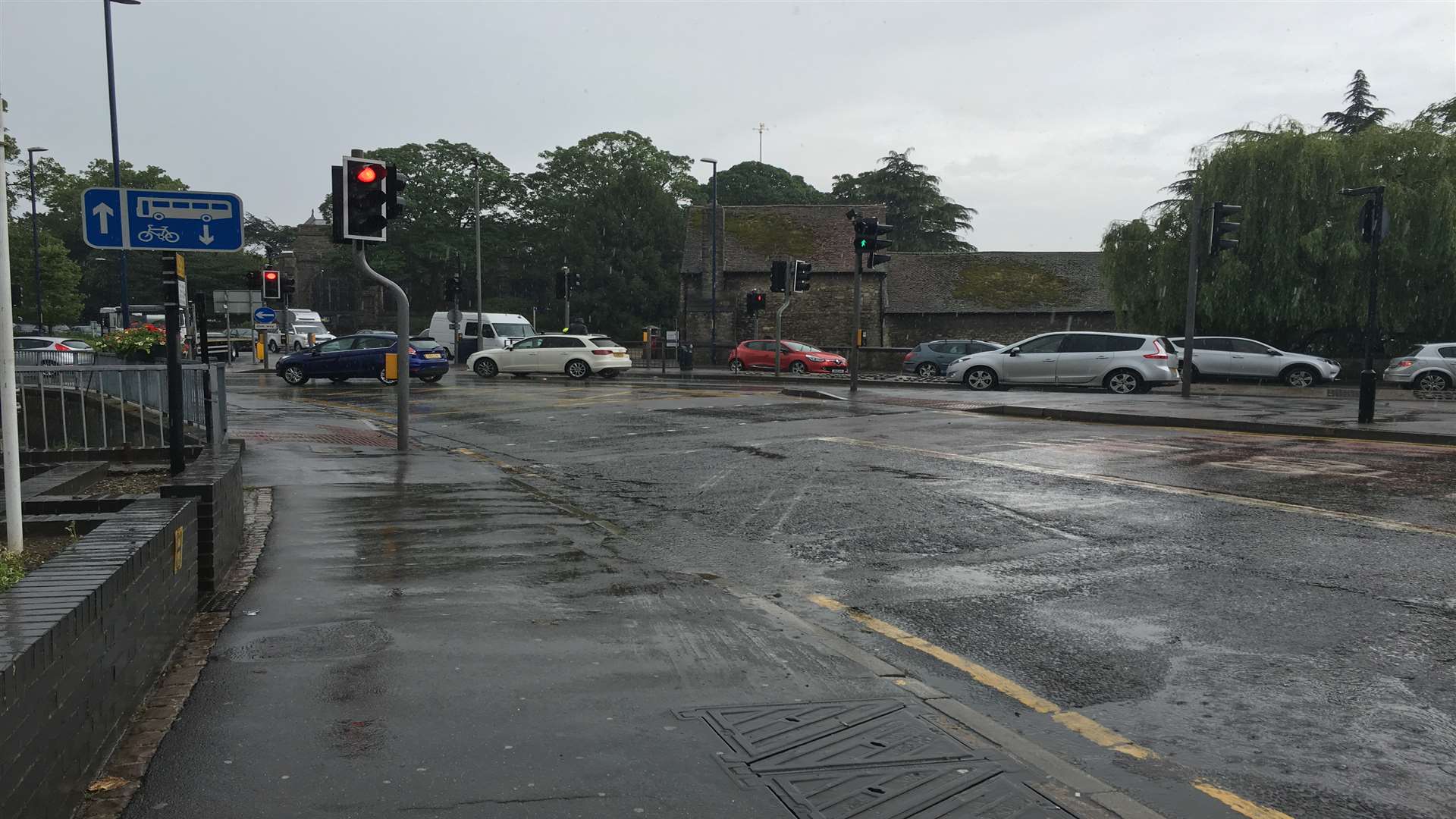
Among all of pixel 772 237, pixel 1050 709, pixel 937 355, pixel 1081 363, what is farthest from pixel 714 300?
pixel 1050 709

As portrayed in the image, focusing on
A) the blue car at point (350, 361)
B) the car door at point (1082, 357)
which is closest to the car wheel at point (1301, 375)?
the car door at point (1082, 357)

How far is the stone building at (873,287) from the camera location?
5566 cm

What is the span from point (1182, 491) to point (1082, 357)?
17.3 meters

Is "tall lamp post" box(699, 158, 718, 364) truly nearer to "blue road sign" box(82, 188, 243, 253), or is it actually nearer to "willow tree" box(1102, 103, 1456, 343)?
"willow tree" box(1102, 103, 1456, 343)

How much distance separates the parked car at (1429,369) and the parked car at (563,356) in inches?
856

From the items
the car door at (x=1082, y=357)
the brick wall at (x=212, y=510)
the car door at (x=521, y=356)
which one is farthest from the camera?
the car door at (x=521, y=356)

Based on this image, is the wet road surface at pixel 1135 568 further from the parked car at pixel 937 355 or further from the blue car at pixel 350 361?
the parked car at pixel 937 355

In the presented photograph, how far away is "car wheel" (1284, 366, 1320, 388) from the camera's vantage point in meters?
30.0

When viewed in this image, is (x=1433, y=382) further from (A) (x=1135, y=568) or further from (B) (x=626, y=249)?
(B) (x=626, y=249)

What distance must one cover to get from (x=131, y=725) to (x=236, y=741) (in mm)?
490

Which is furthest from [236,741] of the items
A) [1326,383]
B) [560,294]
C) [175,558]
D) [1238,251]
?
[560,294]

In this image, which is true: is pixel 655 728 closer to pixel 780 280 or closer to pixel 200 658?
pixel 200 658

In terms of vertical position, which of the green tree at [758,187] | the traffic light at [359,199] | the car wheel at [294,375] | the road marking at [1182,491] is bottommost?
the road marking at [1182,491]

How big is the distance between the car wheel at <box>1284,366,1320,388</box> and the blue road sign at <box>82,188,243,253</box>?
96.7ft
